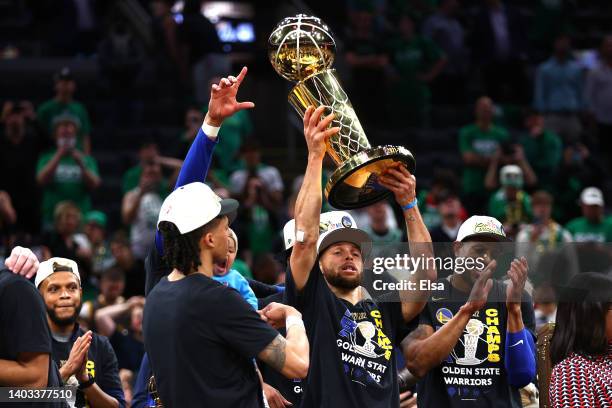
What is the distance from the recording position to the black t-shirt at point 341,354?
17.9ft

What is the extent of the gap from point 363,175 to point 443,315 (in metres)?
1.00

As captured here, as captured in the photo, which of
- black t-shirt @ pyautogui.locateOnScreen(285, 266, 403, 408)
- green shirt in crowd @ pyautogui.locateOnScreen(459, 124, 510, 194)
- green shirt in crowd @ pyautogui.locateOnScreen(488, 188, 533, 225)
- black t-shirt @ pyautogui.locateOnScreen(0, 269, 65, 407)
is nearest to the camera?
black t-shirt @ pyautogui.locateOnScreen(0, 269, 65, 407)

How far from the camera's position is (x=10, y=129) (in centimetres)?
1178

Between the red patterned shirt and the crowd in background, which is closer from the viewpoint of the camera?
the red patterned shirt

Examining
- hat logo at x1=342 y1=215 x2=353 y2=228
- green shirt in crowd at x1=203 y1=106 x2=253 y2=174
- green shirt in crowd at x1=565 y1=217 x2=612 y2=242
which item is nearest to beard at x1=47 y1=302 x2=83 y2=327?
hat logo at x1=342 y1=215 x2=353 y2=228

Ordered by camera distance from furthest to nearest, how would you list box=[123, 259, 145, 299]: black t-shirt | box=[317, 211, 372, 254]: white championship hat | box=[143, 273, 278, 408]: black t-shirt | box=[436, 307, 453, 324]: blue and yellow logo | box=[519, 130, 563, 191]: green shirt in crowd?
1. box=[519, 130, 563, 191]: green shirt in crowd
2. box=[123, 259, 145, 299]: black t-shirt
3. box=[436, 307, 453, 324]: blue and yellow logo
4. box=[317, 211, 372, 254]: white championship hat
5. box=[143, 273, 278, 408]: black t-shirt

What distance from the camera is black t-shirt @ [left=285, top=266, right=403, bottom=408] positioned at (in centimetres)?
544

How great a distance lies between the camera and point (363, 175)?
5.41 m

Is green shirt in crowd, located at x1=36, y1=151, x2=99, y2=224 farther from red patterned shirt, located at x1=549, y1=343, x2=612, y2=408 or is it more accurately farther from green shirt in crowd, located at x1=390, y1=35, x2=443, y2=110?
red patterned shirt, located at x1=549, y1=343, x2=612, y2=408

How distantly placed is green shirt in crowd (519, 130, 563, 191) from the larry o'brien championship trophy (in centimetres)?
767

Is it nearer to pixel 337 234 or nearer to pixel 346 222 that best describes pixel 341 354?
pixel 337 234

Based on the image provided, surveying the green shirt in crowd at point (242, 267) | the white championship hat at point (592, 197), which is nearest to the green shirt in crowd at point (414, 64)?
the white championship hat at point (592, 197)

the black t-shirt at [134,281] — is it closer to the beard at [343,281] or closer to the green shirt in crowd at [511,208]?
the green shirt in crowd at [511,208]

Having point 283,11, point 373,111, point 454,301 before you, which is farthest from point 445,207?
point 283,11
